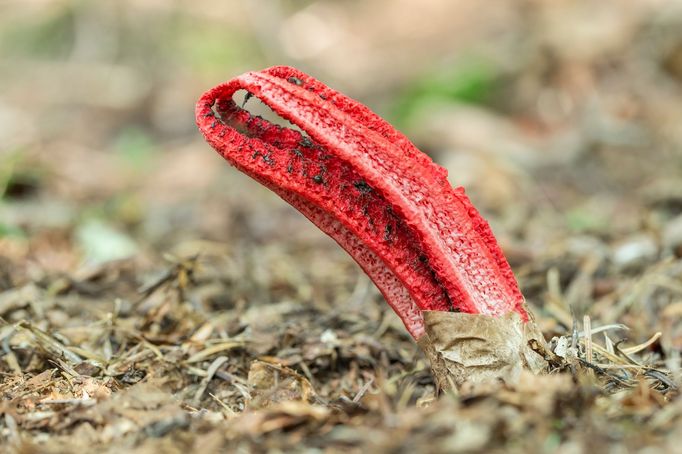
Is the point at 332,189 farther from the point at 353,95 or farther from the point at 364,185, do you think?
the point at 353,95

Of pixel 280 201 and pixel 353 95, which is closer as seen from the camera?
pixel 280 201

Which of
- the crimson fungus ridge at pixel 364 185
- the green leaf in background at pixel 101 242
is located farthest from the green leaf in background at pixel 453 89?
the crimson fungus ridge at pixel 364 185

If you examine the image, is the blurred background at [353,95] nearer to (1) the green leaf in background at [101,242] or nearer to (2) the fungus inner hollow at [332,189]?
(1) the green leaf in background at [101,242]

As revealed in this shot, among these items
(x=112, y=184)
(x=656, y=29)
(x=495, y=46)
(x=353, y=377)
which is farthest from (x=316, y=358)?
(x=495, y=46)

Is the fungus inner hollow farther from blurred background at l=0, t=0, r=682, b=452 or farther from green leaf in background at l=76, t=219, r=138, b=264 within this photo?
green leaf in background at l=76, t=219, r=138, b=264

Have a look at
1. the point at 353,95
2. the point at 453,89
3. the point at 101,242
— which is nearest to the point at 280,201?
the point at 101,242

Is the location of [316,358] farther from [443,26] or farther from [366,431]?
[443,26]

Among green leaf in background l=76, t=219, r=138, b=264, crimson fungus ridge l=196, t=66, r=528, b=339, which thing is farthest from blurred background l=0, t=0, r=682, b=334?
crimson fungus ridge l=196, t=66, r=528, b=339
